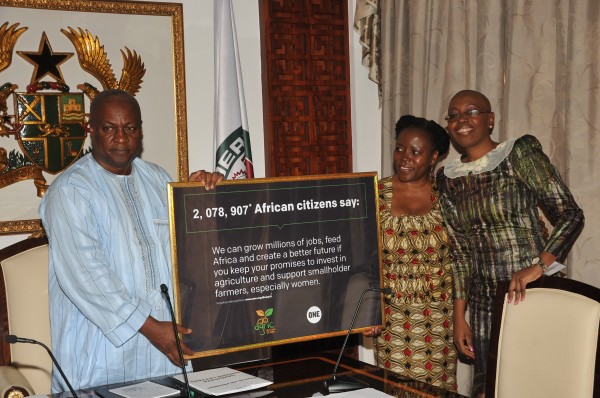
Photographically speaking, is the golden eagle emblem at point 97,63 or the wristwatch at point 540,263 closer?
the wristwatch at point 540,263

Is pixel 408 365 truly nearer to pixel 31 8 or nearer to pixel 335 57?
pixel 335 57

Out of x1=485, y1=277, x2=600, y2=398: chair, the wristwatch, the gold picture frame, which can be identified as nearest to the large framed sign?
x1=485, y1=277, x2=600, y2=398: chair

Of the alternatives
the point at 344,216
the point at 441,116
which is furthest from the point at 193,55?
the point at 344,216

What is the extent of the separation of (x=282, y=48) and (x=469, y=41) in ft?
3.79

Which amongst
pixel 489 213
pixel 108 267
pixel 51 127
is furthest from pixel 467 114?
pixel 51 127

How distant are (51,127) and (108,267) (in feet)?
5.78

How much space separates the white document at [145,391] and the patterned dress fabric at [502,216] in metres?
1.50

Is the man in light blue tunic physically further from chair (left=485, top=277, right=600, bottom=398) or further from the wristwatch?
the wristwatch

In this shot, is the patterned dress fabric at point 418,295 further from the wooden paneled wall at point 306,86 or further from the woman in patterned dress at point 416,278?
the wooden paneled wall at point 306,86

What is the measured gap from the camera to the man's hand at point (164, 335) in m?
2.68

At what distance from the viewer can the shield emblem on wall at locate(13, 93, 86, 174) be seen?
13.7ft

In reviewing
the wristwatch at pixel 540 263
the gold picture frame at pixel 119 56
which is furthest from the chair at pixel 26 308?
the wristwatch at pixel 540 263

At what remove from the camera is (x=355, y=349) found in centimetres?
500

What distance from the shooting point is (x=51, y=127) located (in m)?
4.23
